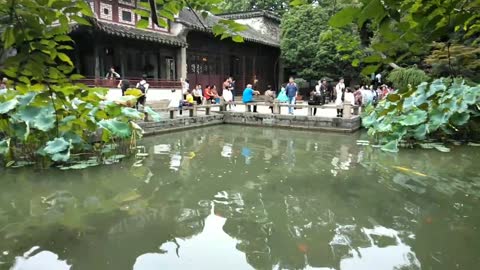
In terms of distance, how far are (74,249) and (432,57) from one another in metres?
10.7

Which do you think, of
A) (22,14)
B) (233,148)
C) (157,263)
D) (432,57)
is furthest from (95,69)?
(22,14)

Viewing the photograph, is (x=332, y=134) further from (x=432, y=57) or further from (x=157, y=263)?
(x=157, y=263)

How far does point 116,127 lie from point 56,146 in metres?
1.08

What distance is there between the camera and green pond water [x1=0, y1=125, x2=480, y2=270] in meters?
3.83

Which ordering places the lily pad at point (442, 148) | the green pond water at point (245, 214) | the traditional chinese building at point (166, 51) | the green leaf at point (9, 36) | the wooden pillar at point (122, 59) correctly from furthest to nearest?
the wooden pillar at point (122, 59) < the traditional chinese building at point (166, 51) < the lily pad at point (442, 148) < the green pond water at point (245, 214) < the green leaf at point (9, 36)

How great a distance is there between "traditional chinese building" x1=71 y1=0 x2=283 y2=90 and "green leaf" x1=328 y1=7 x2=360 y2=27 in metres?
10.3

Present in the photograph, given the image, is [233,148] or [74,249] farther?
[233,148]

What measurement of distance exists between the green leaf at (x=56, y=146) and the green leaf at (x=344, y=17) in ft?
20.9

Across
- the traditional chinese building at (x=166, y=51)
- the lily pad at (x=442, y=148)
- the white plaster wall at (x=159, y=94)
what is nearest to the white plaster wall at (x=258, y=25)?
the traditional chinese building at (x=166, y=51)

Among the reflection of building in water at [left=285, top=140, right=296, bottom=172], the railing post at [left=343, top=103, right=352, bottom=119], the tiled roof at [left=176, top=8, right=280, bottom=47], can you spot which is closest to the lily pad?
the reflection of building in water at [left=285, top=140, right=296, bottom=172]

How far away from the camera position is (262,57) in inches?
915

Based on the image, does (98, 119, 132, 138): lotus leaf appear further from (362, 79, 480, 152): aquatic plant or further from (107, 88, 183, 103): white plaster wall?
(107, 88, 183, 103): white plaster wall

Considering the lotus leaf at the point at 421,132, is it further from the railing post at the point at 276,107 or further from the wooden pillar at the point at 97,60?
the wooden pillar at the point at 97,60

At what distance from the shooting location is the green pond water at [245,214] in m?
3.83
